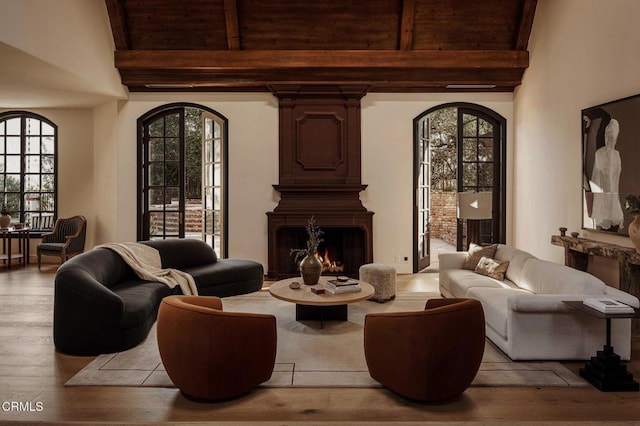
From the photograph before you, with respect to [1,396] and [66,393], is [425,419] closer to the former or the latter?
[66,393]

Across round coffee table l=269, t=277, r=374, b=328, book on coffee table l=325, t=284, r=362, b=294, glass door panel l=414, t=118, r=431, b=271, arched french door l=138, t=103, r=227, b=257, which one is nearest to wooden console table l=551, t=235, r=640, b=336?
round coffee table l=269, t=277, r=374, b=328

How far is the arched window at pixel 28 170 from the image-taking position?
849cm

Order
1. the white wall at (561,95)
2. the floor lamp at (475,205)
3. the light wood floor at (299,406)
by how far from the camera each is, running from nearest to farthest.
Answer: the light wood floor at (299,406) < the white wall at (561,95) < the floor lamp at (475,205)

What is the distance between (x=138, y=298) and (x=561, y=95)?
5299 mm

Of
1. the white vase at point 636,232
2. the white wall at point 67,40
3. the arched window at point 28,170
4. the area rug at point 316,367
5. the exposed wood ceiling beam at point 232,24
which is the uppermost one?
the exposed wood ceiling beam at point 232,24

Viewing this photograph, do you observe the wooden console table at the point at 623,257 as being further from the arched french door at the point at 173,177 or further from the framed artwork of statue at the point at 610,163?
the arched french door at the point at 173,177

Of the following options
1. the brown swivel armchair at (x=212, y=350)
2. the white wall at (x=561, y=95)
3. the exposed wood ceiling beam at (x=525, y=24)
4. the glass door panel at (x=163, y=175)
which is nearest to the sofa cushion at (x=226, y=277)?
the glass door panel at (x=163, y=175)

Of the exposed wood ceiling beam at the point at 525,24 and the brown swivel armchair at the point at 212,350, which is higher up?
the exposed wood ceiling beam at the point at 525,24

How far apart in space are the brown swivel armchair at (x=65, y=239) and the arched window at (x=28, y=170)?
22.2 inches

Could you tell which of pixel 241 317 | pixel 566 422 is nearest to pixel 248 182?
pixel 241 317

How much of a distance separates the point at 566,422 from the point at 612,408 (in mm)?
414

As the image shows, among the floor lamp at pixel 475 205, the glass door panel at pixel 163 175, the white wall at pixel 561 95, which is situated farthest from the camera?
the glass door panel at pixel 163 175

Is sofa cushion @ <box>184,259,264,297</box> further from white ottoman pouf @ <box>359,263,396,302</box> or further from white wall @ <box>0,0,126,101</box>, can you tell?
white wall @ <box>0,0,126,101</box>

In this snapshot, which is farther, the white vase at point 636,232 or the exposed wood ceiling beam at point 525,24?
the exposed wood ceiling beam at point 525,24
